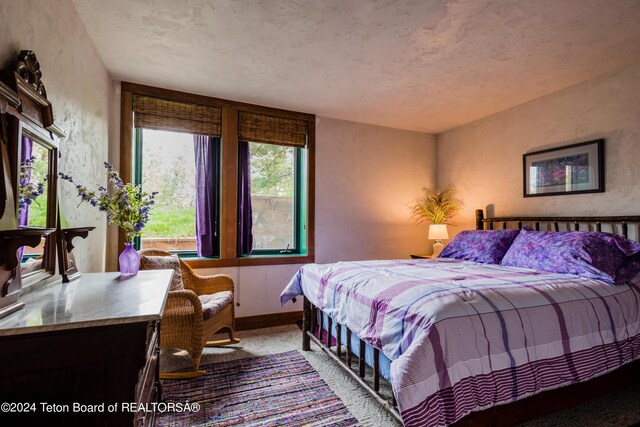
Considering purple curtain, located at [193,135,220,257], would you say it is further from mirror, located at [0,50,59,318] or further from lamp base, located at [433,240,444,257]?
lamp base, located at [433,240,444,257]

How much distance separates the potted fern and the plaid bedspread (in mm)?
2240

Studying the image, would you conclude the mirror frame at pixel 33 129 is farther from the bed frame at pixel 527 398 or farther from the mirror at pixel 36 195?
the bed frame at pixel 527 398

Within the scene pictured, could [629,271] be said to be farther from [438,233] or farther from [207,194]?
[207,194]

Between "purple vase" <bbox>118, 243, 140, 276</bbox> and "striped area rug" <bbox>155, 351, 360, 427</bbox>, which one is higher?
"purple vase" <bbox>118, 243, 140, 276</bbox>

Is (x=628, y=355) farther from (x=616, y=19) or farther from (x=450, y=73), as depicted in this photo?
(x=450, y=73)

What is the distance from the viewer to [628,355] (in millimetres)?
1900

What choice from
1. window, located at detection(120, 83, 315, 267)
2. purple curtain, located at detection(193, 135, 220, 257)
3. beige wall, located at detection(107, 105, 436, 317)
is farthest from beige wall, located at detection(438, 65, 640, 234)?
purple curtain, located at detection(193, 135, 220, 257)

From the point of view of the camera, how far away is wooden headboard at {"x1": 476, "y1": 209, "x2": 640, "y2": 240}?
2.66 metres

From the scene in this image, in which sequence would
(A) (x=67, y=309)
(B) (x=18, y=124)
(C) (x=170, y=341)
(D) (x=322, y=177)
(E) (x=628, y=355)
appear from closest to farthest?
(A) (x=67, y=309) < (B) (x=18, y=124) < (E) (x=628, y=355) < (C) (x=170, y=341) < (D) (x=322, y=177)

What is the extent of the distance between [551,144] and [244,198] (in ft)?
11.0

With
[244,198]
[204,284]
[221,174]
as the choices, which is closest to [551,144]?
[244,198]

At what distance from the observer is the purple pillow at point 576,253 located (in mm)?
2137

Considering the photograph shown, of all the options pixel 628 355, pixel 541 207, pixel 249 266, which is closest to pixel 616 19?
pixel 541 207

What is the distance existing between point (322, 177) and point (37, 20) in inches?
112
